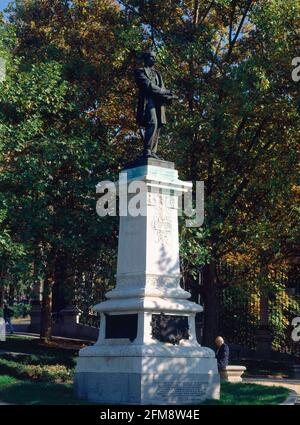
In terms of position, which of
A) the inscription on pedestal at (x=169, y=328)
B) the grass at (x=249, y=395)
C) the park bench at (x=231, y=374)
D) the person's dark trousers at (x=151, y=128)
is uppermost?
the person's dark trousers at (x=151, y=128)

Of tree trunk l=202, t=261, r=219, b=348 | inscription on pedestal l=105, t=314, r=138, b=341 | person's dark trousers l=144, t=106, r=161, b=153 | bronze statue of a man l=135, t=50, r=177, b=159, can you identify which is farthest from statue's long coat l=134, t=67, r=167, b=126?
tree trunk l=202, t=261, r=219, b=348

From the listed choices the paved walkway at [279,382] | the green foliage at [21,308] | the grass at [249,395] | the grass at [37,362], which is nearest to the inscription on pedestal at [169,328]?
the grass at [249,395]

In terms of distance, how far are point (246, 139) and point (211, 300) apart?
18.3 ft

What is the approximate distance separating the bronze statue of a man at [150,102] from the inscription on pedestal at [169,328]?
387cm

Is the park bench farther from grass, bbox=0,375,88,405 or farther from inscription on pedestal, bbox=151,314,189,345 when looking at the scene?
inscription on pedestal, bbox=151,314,189,345

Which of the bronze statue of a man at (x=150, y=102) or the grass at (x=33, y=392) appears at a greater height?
the bronze statue of a man at (x=150, y=102)

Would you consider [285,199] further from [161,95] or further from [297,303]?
[161,95]

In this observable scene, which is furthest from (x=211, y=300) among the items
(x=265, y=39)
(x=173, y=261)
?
(x=173, y=261)

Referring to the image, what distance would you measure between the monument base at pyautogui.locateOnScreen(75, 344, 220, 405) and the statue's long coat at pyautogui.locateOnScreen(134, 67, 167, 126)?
5.38 metres

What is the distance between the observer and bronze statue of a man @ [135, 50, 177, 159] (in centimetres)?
1862

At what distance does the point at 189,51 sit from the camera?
26.4 m

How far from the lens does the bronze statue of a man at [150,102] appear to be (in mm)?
18625

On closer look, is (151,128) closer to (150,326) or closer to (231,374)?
(150,326)

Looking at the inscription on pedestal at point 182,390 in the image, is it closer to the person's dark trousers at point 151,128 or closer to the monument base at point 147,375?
the monument base at point 147,375
